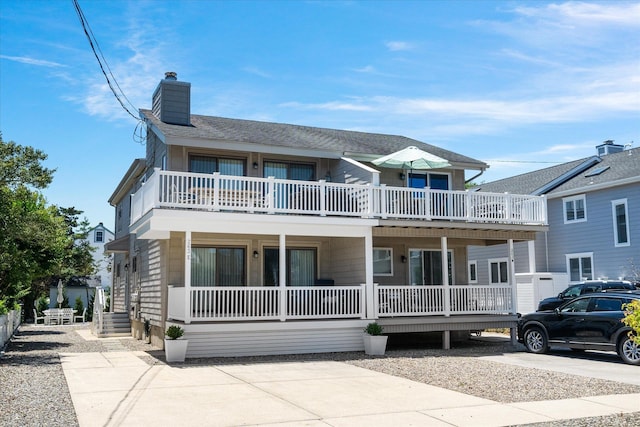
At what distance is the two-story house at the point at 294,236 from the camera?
50.9 feet

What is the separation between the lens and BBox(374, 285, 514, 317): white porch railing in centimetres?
1725

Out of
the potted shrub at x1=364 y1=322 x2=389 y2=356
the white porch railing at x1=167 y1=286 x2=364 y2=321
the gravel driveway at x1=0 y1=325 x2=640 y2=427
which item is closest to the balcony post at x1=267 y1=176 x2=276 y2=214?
the white porch railing at x1=167 y1=286 x2=364 y2=321

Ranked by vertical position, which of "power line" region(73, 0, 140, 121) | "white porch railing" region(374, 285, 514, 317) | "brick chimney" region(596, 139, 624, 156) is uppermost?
"brick chimney" region(596, 139, 624, 156)

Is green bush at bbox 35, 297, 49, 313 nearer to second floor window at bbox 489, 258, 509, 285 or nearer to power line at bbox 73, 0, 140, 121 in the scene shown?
power line at bbox 73, 0, 140, 121

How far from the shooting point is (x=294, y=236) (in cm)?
1886

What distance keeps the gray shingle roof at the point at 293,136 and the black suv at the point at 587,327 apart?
697cm

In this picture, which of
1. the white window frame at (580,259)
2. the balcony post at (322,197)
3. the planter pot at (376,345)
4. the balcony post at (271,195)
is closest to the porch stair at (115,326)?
the balcony post at (271,195)

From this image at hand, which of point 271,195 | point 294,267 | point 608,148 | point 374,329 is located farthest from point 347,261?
point 608,148

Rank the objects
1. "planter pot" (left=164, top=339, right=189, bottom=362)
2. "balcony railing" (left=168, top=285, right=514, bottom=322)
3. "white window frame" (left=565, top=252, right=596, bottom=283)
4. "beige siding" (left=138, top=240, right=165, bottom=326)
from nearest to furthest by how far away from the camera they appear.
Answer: "planter pot" (left=164, top=339, right=189, bottom=362) < "balcony railing" (left=168, top=285, right=514, bottom=322) < "beige siding" (left=138, top=240, right=165, bottom=326) < "white window frame" (left=565, top=252, right=596, bottom=283)

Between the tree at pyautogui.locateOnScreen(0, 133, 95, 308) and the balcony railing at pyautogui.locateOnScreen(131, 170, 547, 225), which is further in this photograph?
the tree at pyautogui.locateOnScreen(0, 133, 95, 308)

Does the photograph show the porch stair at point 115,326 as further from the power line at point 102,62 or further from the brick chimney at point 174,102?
the brick chimney at point 174,102

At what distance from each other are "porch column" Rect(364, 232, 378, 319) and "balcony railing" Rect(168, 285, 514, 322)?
96mm

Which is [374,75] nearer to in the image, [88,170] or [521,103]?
[521,103]

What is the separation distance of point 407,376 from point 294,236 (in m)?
7.55
